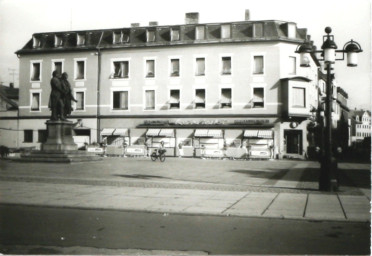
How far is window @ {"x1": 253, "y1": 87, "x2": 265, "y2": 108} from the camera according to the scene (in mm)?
40281

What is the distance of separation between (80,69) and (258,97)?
59.1 feet

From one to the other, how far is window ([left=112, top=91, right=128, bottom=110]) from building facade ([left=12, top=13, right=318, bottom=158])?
97 mm

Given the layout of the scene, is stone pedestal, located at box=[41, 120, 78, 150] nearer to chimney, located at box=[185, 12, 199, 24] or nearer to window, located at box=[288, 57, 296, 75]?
chimney, located at box=[185, 12, 199, 24]

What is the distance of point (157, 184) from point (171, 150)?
87.3ft

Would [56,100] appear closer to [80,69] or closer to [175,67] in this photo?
[175,67]

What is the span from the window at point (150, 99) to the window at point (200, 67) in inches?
187

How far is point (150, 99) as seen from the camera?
43.2 meters

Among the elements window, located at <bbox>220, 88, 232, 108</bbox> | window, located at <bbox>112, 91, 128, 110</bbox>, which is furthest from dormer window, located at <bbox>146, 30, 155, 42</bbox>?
window, located at <bbox>220, 88, 232, 108</bbox>

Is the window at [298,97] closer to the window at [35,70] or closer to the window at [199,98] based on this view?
the window at [199,98]

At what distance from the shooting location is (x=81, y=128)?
44.6 meters

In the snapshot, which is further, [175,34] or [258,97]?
[175,34]

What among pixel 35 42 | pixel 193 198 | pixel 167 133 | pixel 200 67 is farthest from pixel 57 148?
pixel 35 42

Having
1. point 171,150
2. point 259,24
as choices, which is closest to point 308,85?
point 259,24

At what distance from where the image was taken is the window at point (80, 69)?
45.1m
